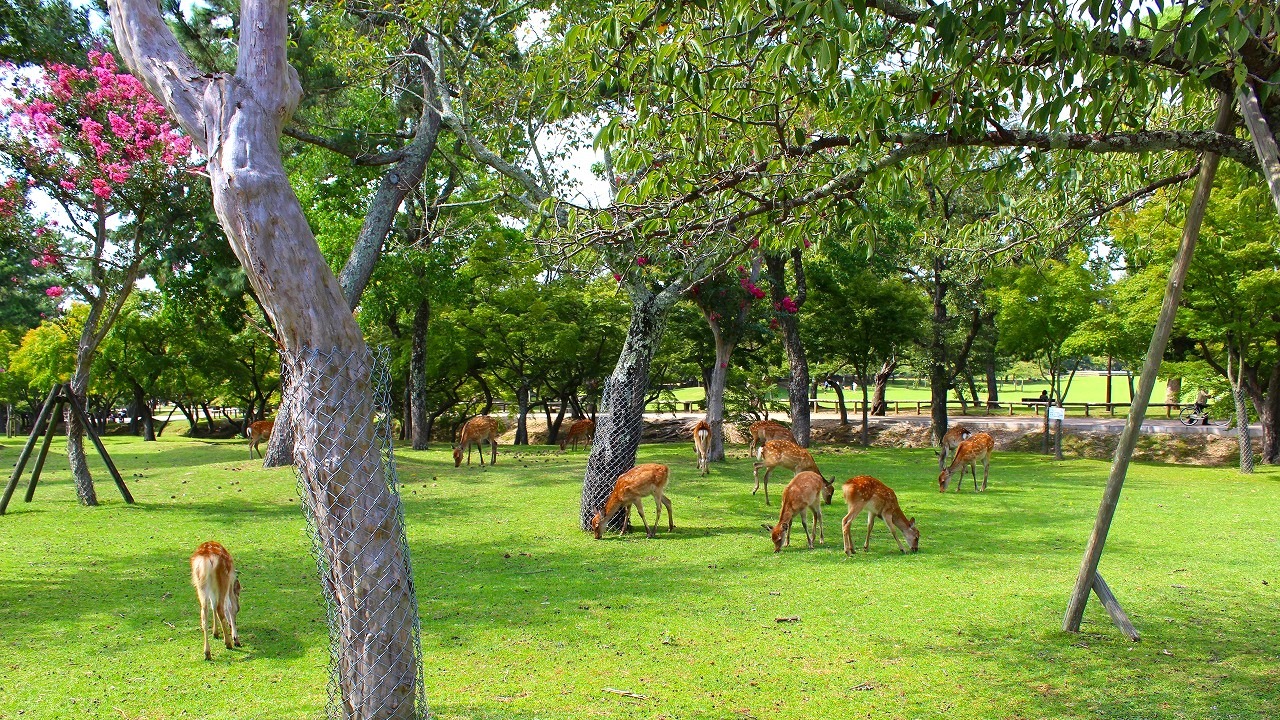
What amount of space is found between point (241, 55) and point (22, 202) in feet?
35.7

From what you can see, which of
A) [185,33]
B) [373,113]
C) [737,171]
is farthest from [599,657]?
[185,33]

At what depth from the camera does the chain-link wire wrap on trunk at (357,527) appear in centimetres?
411

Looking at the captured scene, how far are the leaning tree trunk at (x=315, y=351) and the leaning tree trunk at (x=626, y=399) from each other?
22.7 feet

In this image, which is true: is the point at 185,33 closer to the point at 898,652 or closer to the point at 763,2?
the point at 763,2

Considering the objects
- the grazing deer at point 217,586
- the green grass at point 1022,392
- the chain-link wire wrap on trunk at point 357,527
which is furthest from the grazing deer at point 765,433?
the green grass at point 1022,392

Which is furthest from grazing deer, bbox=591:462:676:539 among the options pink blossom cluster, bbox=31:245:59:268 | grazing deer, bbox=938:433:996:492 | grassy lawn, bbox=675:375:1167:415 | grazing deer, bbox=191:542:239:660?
grassy lawn, bbox=675:375:1167:415

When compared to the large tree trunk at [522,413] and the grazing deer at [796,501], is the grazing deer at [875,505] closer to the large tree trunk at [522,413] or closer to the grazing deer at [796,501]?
the grazing deer at [796,501]

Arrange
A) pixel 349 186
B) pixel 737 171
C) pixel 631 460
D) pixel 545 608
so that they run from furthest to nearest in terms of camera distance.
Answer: pixel 349 186 → pixel 631 460 → pixel 545 608 → pixel 737 171

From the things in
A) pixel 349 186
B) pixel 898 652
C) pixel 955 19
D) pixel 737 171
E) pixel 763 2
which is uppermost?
pixel 349 186

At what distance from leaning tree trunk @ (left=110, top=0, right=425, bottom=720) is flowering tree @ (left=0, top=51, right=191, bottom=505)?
9307 mm

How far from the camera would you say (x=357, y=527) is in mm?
4168

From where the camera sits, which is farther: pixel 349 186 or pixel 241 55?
pixel 349 186

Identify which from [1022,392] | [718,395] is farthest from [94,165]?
[1022,392]

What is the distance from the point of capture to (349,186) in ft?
71.1
